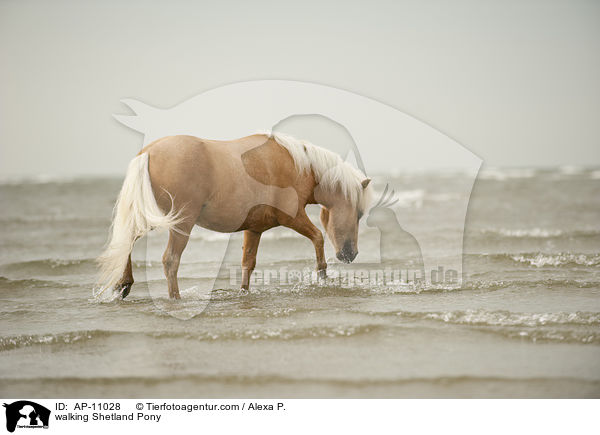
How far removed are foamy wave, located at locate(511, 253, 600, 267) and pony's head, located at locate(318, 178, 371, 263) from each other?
2437mm

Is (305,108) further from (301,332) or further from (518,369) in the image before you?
(518,369)

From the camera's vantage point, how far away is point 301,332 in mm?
3732

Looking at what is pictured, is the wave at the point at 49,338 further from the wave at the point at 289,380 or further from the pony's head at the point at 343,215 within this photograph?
the pony's head at the point at 343,215

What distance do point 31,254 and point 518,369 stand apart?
7.85m

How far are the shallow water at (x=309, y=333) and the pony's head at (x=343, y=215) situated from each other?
0.40 metres

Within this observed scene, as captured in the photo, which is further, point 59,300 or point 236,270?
point 236,270

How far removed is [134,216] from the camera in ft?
A: 14.1

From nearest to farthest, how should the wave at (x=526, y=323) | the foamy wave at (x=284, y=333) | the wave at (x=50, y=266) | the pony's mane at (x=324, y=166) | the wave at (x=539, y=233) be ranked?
the wave at (x=526, y=323) < the foamy wave at (x=284, y=333) < the pony's mane at (x=324, y=166) < the wave at (x=50, y=266) < the wave at (x=539, y=233)
